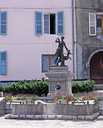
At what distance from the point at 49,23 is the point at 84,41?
2749 millimetres

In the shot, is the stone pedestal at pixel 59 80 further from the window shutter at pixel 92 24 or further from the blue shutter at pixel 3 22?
the window shutter at pixel 92 24

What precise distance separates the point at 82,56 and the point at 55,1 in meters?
4.28

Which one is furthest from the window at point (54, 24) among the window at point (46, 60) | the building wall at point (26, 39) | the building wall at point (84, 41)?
the window at point (46, 60)

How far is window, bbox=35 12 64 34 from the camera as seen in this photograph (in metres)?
32.6

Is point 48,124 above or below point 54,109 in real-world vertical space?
below

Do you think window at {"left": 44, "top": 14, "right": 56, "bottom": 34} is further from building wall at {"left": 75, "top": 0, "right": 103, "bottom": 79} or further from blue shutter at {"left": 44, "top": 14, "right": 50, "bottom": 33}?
building wall at {"left": 75, "top": 0, "right": 103, "bottom": 79}

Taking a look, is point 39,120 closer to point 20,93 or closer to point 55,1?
point 20,93

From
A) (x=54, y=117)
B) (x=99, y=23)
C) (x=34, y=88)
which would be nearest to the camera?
(x=54, y=117)

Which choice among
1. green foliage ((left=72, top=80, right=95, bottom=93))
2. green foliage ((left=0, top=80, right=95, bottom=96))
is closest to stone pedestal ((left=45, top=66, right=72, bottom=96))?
green foliage ((left=0, top=80, right=95, bottom=96))

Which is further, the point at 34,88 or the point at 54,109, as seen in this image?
the point at 34,88

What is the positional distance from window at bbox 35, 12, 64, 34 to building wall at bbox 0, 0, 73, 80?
0.25 meters

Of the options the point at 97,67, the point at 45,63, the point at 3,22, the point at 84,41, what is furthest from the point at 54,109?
the point at 97,67

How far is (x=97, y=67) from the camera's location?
110ft

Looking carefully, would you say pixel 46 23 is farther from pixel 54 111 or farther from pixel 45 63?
pixel 54 111
